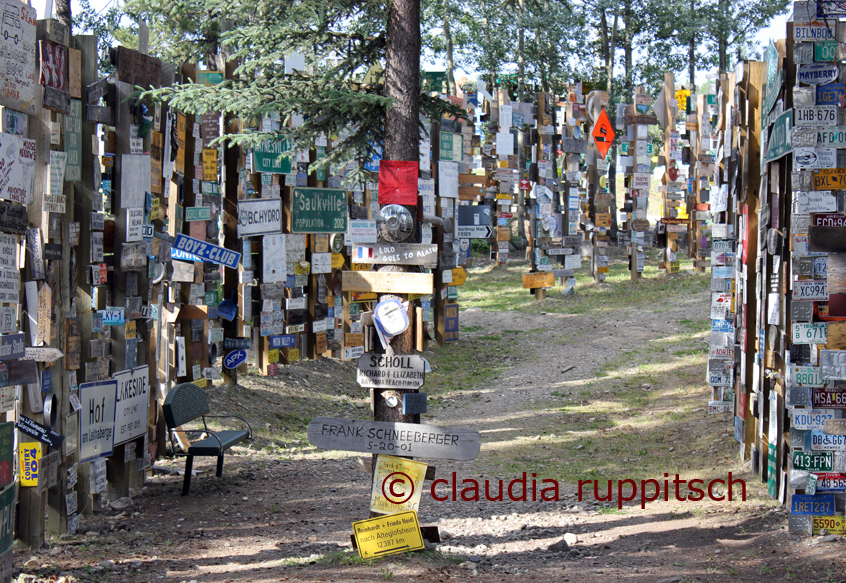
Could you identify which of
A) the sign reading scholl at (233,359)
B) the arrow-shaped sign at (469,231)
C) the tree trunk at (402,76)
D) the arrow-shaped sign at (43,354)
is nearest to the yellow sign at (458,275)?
the arrow-shaped sign at (469,231)

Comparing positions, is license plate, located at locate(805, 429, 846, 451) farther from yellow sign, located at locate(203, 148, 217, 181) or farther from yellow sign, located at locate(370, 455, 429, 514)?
yellow sign, located at locate(203, 148, 217, 181)

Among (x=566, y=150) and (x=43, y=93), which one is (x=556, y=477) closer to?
(x=43, y=93)

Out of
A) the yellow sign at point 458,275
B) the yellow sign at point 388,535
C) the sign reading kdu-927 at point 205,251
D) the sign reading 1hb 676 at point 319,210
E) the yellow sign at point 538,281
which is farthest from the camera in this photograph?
the yellow sign at point 538,281

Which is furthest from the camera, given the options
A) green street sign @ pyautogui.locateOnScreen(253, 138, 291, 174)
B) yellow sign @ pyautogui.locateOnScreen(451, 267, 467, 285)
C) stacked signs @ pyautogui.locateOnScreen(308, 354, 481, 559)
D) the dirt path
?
yellow sign @ pyautogui.locateOnScreen(451, 267, 467, 285)

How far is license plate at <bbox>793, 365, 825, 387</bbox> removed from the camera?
6.70 metres

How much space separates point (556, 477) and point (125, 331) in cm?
484

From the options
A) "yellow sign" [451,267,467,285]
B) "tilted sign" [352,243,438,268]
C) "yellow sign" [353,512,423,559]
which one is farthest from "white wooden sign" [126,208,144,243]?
"yellow sign" [451,267,467,285]

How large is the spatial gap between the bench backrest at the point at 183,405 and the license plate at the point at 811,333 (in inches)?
226

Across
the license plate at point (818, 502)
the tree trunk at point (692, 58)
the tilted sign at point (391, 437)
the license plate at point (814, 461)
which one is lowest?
the license plate at point (818, 502)

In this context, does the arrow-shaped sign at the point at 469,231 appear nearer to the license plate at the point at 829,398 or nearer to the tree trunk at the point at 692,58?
the license plate at the point at 829,398

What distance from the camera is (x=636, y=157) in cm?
2102

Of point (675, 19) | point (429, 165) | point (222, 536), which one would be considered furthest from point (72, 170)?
point (675, 19)

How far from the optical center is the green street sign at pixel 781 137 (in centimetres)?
671

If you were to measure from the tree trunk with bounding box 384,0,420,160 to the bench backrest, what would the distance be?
319cm
